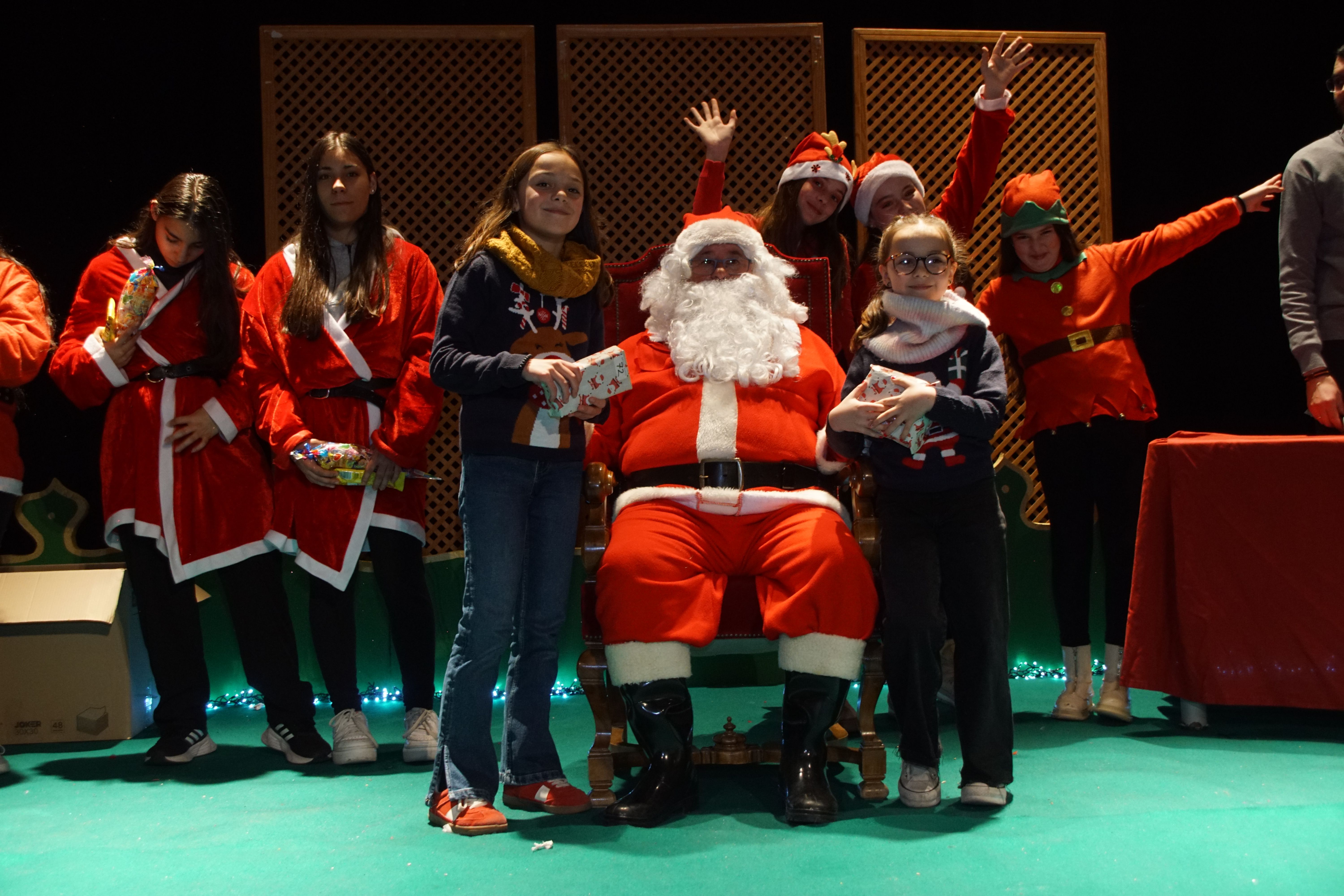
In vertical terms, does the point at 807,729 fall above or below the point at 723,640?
below

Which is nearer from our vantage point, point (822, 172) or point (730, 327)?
point (730, 327)

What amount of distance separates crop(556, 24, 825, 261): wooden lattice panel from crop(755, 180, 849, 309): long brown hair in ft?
3.81

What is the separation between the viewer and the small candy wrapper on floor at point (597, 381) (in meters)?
2.49

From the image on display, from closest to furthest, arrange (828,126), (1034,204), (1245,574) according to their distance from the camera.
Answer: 1. (1245,574)
2. (1034,204)
3. (828,126)

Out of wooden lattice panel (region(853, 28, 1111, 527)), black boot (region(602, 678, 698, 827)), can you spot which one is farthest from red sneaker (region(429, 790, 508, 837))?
wooden lattice panel (region(853, 28, 1111, 527))

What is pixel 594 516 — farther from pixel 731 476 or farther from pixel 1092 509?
pixel 1092 509

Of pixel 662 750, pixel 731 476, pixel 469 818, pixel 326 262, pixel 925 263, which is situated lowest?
pixel 469 818

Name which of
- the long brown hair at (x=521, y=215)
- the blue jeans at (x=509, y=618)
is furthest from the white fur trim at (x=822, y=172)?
the blue jeans at (x=509, y=618)

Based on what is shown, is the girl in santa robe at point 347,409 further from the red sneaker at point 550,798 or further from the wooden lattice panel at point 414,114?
the wooden lattice panel at point 414,114

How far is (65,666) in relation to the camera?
11.7ft

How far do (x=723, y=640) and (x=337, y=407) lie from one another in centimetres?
139

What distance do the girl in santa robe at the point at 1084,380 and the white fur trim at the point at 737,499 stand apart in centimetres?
112

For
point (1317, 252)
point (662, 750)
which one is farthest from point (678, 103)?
point (662, 750)

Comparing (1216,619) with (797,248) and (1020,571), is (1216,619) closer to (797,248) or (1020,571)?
(1020,571)
